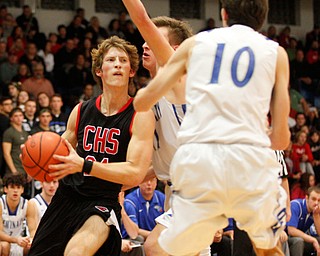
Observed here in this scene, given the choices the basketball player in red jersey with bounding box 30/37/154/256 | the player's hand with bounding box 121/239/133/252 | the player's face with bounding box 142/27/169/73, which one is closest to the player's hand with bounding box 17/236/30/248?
the player's hand with bounding box 121/239/133/252

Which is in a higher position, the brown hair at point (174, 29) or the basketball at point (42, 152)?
the brown hair at point (174, 29)

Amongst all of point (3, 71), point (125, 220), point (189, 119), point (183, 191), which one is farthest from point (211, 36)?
point (3, 71)

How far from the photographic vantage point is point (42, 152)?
4402mm

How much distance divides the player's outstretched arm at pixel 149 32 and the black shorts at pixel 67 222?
1.19m

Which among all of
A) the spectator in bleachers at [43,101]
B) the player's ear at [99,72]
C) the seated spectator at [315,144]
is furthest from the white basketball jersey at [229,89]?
the seated spectator at [315,144]

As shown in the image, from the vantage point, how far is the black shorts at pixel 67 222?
5082 millimetres

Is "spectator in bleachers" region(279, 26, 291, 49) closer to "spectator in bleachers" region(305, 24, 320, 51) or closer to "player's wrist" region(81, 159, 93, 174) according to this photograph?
"spectator in bleachers" region(305, 24, 320, 51)

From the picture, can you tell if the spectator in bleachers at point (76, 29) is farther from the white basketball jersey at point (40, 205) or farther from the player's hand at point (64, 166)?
the player's hand at point (64, 166)

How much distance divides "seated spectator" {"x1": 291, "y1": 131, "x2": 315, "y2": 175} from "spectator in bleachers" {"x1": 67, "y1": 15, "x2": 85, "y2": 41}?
5.46m

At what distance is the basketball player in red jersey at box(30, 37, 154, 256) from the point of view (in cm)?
489

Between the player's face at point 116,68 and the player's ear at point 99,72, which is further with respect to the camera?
the player's ear at point 99,72

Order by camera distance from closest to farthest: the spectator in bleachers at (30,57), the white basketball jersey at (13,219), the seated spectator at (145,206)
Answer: the white basketball jersey at (13,219), the seated spectator at (145,206), the spectator in bleachers at (30,57)

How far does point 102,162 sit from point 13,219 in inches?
155

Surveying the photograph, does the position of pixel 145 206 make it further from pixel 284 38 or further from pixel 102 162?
pixel 284 38
